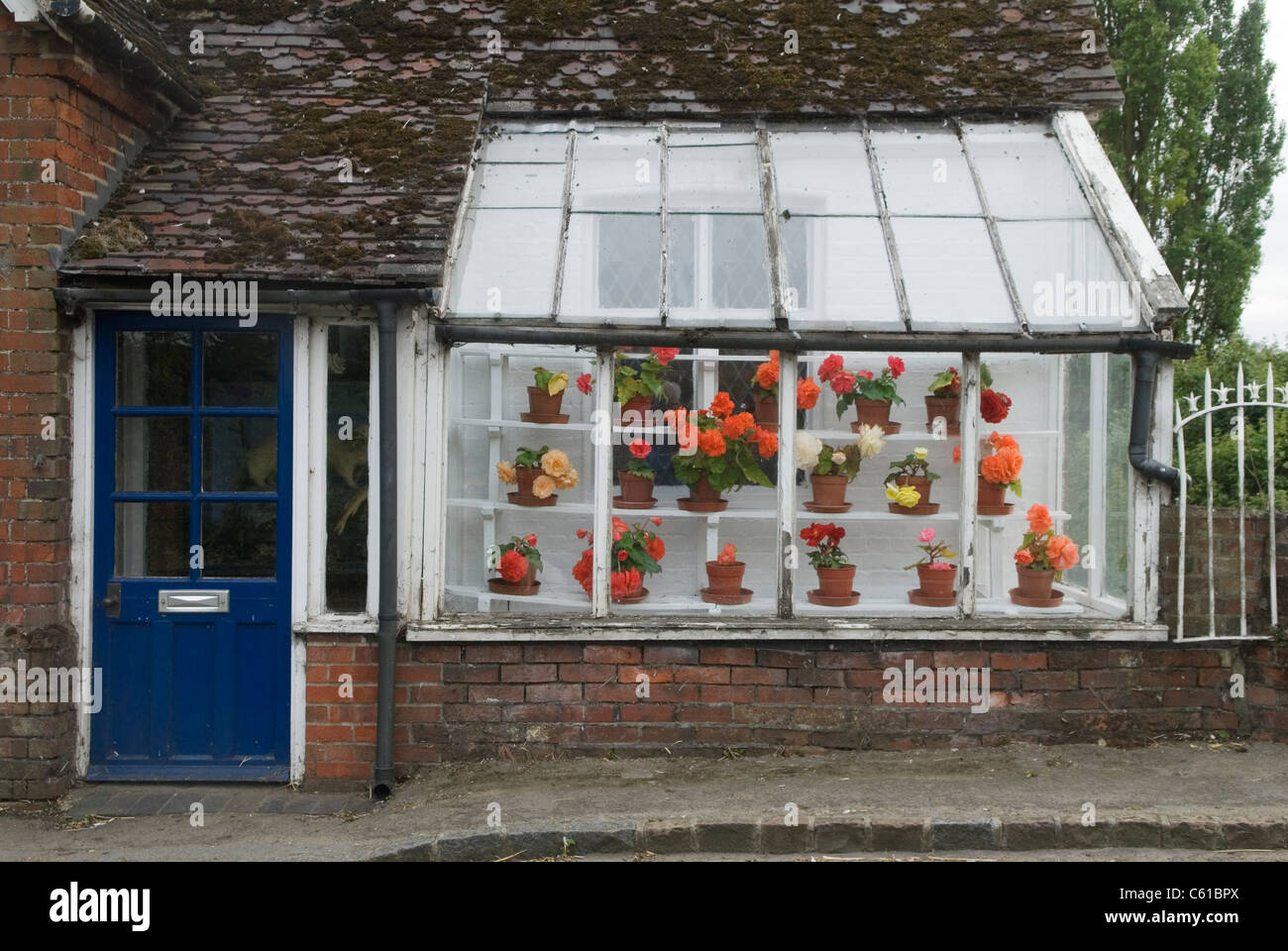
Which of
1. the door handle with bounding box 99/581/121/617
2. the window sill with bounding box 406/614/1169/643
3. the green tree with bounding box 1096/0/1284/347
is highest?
the green tree with bounding box 1096/0/1284/347

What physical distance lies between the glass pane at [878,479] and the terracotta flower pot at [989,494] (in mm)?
202

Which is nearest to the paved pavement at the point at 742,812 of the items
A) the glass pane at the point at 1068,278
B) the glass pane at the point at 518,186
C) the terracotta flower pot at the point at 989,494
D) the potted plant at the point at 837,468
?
the terracotta flower pot at the point at 989,494

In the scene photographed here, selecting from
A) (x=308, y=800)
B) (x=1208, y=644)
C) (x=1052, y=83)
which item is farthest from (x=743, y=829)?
(x=1052, y=83)

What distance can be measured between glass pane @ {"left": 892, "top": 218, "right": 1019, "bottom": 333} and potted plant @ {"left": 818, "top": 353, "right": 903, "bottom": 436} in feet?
1.90

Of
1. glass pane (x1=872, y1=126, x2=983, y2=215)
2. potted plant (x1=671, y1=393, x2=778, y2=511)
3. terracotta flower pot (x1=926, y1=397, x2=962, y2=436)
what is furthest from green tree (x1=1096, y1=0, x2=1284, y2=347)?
potted plant (x1=671, y1=393, x2=778, y2=511)

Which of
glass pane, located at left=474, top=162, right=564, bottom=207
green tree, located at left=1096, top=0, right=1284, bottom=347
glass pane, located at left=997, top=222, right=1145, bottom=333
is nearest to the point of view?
glass pane, located at left=997, top=222, right=1145, bottom=333

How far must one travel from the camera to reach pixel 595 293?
670cm

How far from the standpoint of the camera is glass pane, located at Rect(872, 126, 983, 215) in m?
7.00

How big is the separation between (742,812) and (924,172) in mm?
4232

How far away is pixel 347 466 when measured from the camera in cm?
632

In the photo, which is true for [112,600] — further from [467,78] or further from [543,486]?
[467,78]

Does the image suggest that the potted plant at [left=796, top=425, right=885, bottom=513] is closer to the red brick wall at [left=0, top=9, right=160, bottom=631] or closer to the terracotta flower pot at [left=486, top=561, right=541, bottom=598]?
the terracotta flower pot at [left=486, top=561, right=541, bottom=598]

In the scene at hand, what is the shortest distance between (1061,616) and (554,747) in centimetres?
303

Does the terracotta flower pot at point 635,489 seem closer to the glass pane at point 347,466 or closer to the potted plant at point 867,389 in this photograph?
the potted plant at point 867,389
